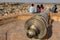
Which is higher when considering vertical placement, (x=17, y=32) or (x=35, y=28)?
(x=35, y=28)

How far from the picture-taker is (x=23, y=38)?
1059cm

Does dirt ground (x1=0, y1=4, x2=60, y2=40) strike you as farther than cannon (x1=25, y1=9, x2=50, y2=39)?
Yes

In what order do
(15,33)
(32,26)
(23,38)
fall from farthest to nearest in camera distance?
(15,33) → (23,38) → (32,26)

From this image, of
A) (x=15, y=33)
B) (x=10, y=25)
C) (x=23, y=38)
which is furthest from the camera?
(x=10, y=25)

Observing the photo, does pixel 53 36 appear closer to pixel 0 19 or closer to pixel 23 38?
pixel 23 38

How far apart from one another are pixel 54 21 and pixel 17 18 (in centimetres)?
217

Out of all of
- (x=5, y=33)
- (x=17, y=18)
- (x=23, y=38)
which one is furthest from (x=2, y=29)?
(x=17, y=18)

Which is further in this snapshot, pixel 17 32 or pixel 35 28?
pixel 17 32

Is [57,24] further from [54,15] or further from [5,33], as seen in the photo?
[5,33]

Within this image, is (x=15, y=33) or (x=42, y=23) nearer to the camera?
(x=42, y=23)

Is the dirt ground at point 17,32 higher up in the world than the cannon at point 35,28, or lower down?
lower down

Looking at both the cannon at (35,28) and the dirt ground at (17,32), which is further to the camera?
the dirt ground at (17,32)

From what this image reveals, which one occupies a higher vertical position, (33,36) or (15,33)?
(33,36)

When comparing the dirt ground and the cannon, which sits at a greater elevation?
the cannon
